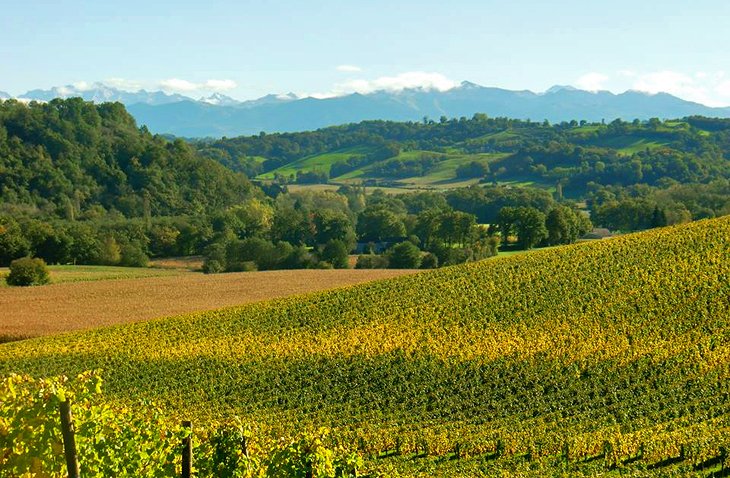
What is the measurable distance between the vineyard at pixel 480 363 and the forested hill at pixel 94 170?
3355 inches

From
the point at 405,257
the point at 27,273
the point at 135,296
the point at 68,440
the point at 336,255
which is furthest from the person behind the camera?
the point at 336,255

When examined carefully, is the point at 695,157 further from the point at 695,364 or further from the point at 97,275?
the point at 695,364

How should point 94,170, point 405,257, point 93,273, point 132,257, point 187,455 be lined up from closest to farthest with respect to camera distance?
point 187,455 < point 93,273 < point 405,257 < point 132,257 < point 94,170

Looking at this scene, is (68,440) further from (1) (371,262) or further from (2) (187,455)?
(1) (371,262)

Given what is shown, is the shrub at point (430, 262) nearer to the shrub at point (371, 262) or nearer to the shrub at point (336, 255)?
the shrub at point (371, 262)

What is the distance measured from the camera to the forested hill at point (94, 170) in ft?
420

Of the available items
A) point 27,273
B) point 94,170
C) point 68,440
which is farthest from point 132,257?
point 68,440

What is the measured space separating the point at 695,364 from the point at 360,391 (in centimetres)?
1545

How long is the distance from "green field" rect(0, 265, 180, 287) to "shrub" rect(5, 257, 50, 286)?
3.59 feet

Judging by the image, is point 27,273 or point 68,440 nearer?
point 68,440

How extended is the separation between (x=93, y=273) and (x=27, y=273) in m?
9.69

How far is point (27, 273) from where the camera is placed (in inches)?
2815

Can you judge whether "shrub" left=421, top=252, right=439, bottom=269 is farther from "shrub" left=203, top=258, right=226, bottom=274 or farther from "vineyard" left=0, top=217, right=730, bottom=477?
"vineyard" left=0, top=217, right=730, bottom=477

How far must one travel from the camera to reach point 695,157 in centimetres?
19050
